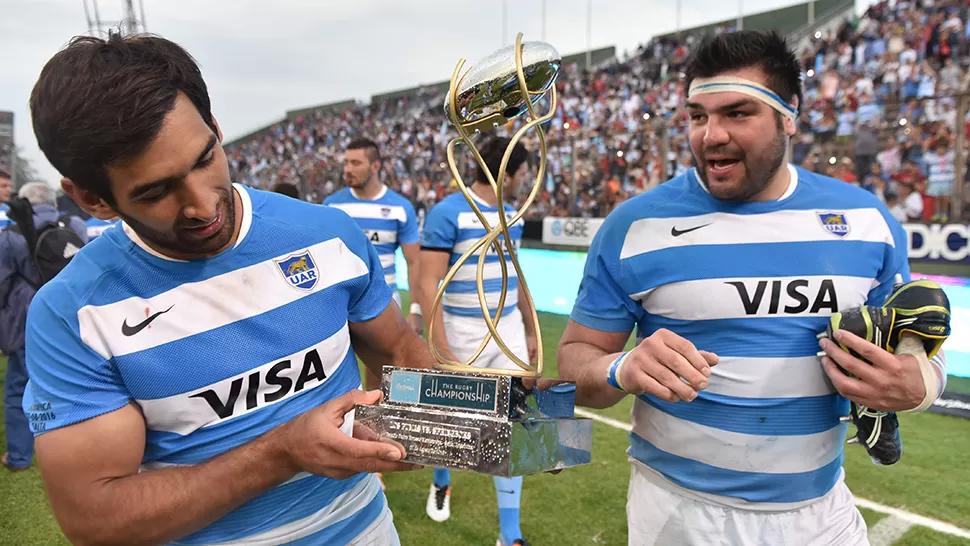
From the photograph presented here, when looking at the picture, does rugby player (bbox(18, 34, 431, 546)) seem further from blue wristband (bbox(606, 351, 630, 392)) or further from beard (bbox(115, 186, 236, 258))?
blue wristband (bbox(606, 351, 630, 392))

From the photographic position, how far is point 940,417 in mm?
5312

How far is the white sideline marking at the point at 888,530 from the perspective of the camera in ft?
11.4

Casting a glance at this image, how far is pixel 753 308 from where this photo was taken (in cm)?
180

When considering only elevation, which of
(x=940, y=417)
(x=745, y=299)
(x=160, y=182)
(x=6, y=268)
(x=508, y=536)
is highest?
(x=160, y=182)

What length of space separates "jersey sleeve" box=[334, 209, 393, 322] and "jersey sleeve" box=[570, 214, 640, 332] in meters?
0.64

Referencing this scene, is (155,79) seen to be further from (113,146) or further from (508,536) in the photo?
(508,536)

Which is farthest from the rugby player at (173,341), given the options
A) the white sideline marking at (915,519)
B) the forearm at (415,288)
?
the forearm at (415,288)

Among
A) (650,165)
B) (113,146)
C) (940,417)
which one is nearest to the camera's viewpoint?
(113,146)

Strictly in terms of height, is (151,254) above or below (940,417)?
above

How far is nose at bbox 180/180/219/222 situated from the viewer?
4.01 ft

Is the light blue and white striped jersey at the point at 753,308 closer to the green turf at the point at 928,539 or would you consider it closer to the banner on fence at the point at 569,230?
the green turf at the point at 928,539

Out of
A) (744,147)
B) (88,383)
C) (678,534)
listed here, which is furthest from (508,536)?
(88,383)

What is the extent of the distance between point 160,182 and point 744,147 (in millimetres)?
1473

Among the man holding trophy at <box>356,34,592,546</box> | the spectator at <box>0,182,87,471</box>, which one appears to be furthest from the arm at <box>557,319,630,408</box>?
the spectator at <box>0,182,87,471</box>
